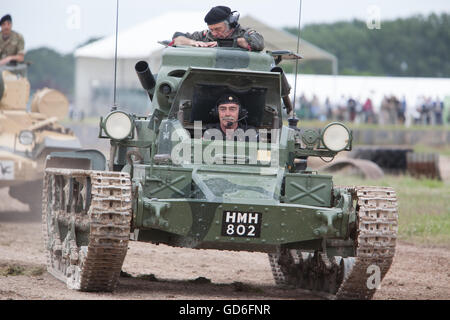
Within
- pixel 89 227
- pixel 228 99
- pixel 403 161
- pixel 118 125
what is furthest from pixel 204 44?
pixel 403 161

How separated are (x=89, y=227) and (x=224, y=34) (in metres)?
3.48

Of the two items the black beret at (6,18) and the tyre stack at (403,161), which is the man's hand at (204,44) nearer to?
the black beret at (6,18)

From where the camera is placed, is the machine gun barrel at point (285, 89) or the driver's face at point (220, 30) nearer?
the machine gun barrel at point (285, 89)

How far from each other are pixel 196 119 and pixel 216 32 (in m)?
1.29

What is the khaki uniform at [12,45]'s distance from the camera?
18672mm

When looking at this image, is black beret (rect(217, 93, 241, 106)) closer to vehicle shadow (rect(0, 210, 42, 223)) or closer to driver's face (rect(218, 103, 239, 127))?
driver's face (rect(218, 103, 239, 127))

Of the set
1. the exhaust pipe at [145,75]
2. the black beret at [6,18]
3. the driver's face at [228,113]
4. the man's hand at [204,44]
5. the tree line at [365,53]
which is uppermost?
the tree line at [365,53]

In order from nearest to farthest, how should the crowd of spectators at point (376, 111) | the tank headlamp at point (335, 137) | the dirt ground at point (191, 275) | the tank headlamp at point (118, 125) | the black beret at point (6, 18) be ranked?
the dirt ground at point (191, 275), the tank headlamp at point (118, 125), the tank headlamp at point (335, 137), the black beret at point (6, 18), the crowd of spectators at point (376, 111)

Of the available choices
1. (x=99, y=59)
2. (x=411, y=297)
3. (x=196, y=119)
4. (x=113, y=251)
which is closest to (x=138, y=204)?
(x=113, y=251)

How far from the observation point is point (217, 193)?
9.73 metres

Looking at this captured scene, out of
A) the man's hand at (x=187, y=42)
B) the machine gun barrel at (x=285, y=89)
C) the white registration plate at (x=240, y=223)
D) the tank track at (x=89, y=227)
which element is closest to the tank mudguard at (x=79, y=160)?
the tank track at (x=89, y=227)

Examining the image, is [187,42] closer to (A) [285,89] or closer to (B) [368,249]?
(A) [285,89]

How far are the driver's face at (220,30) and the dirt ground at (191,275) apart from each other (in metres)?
2.76
